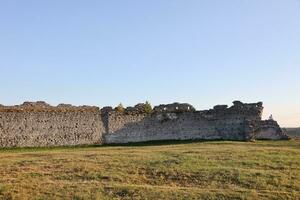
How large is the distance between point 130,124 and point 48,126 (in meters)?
4.86

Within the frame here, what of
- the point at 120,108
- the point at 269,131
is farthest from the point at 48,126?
the point at 269,131

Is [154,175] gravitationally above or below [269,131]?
below

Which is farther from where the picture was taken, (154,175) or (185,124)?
(185,124)

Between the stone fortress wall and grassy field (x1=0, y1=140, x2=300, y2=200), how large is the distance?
A: 18.2 ft

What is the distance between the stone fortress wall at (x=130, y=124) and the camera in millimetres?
30344

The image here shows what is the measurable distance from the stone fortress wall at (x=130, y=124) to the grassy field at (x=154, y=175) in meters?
5.56

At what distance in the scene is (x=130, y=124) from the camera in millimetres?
33000

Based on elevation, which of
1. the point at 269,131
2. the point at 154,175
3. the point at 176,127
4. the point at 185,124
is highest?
the point at 185,124

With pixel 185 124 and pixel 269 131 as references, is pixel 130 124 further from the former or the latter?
pixel 269 131

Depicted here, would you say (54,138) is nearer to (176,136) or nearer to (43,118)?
(43,118)

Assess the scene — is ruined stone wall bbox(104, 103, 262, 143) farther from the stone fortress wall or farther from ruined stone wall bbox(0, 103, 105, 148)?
ruined stone wall bbox(0, 103, 105, 148)

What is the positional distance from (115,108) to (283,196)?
1650 cm

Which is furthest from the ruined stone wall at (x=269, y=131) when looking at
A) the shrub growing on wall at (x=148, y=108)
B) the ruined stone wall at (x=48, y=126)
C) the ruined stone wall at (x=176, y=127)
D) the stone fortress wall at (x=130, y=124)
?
the ruined stone wall at (x=48, y=126)

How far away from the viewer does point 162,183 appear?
19.6 m
